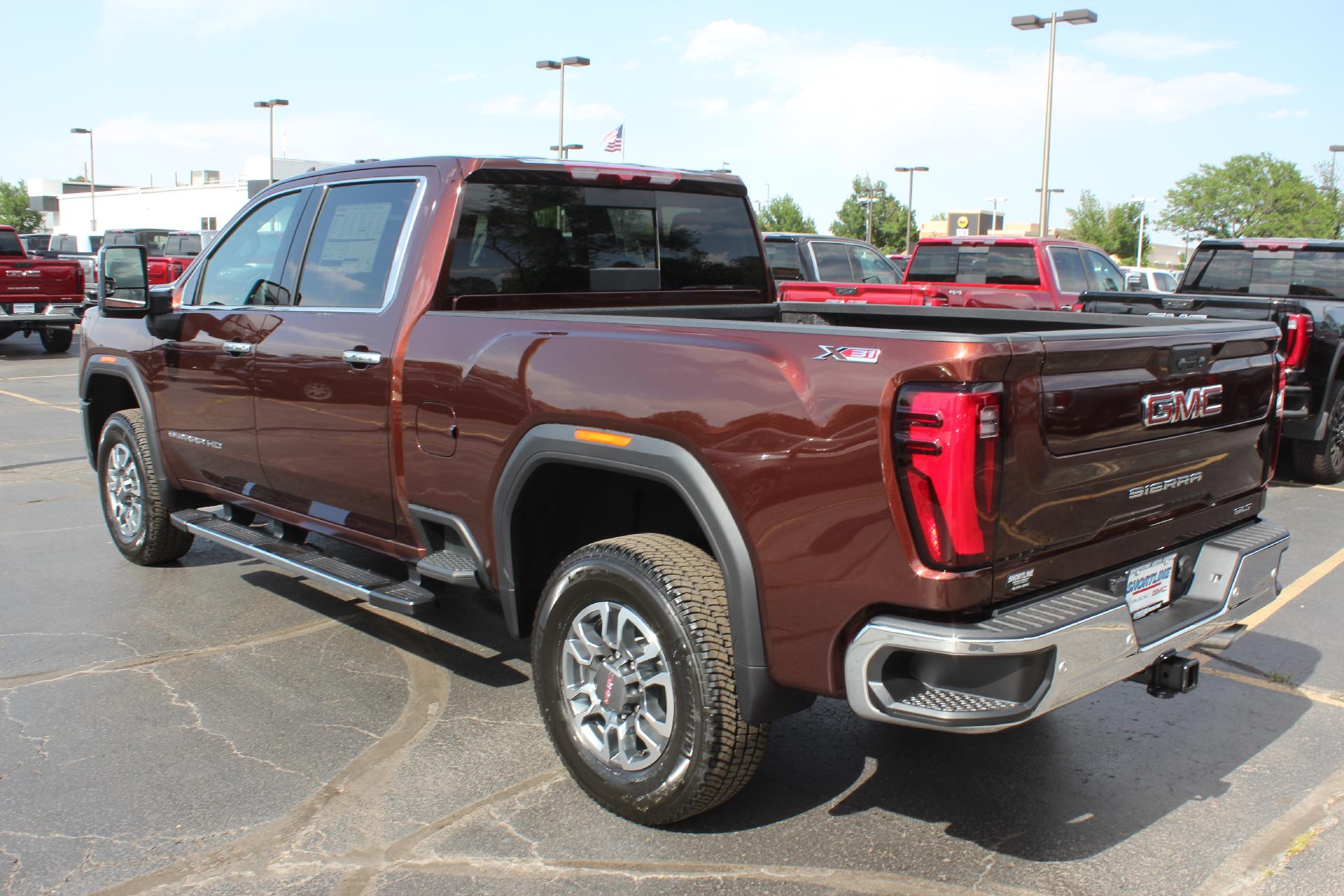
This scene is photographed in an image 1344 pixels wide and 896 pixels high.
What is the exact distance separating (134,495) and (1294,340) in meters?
7.57

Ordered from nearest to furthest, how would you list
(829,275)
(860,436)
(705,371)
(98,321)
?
(860,436) < (705,371) < (98,321) < (829,275)

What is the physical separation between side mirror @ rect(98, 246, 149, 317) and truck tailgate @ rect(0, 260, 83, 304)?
15.0m

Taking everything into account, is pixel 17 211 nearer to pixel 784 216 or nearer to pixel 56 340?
pixel 784 216

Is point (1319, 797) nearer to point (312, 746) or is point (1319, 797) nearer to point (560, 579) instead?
point (560, 579)

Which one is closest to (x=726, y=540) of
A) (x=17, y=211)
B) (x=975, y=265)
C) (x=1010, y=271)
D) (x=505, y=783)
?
(x=505, y=783)

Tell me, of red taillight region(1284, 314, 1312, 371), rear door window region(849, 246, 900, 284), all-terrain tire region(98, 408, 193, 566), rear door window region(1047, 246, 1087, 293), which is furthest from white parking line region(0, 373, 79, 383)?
red taillight region(1284, 314, 1312, 371)

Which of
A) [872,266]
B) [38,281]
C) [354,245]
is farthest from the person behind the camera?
[38,281]

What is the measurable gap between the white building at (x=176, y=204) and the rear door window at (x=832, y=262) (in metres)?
41.2

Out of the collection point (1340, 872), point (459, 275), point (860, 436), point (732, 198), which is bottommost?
point (1340, 872)

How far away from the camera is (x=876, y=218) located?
74.5 m

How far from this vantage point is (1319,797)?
12.4 feet

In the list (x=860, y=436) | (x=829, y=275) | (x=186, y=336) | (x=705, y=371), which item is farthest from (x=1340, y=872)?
(x=829, y=275)

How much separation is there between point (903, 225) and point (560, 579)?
76.9 metres

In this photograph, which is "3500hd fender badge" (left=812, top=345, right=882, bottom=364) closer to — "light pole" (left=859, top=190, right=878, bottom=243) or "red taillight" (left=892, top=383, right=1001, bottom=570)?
"red taillight" (left=892, top=383, right=1001, bottom=570)
